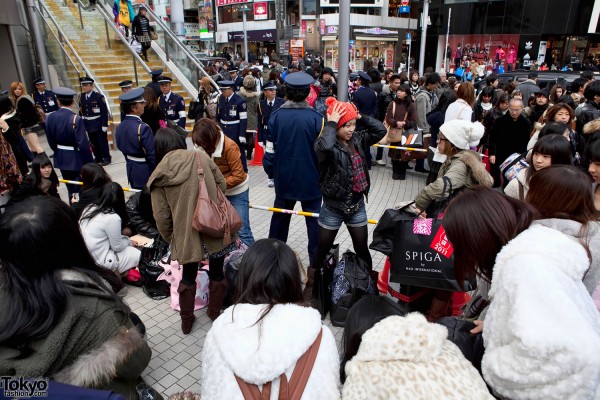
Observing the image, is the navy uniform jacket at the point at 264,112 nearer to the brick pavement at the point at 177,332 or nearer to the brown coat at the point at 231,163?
the brick pavement at the point at 177,332

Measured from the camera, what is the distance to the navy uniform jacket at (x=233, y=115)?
27.0ft

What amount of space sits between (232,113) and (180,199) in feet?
17.8

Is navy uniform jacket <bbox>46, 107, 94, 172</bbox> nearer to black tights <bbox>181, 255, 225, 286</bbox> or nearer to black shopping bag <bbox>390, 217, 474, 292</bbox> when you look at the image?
black tights <bbox>181, 255, 225, 286</bbox>

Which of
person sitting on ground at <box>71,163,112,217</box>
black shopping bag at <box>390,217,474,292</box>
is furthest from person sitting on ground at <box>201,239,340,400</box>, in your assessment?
person sitting on ground at <box>71,163,112,217</box>

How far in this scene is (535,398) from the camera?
4.72 ft

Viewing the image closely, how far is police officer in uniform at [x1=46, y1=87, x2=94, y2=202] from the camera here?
6.08m

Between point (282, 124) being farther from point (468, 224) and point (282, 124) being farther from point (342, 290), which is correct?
point (468, 224)

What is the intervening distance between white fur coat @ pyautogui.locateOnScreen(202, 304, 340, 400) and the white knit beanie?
7.93 ft

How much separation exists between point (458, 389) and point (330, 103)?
2.65 m

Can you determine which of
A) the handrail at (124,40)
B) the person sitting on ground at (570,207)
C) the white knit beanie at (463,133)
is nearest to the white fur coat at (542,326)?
the person sitting on ground at (570,207)

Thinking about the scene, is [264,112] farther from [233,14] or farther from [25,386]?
[233,14]

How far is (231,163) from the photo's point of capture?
4129mm

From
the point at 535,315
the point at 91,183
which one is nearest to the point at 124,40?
the point at 91,183

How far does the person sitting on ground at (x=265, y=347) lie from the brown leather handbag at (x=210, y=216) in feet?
4.74
